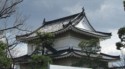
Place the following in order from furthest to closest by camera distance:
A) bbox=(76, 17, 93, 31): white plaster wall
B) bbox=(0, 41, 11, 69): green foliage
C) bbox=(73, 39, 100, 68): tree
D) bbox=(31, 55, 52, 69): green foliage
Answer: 1. bbox=(76, 17, 93, 31): white plaster wall
2. bbox=(73, 39, 100, 68): tree
3. bbox=(31, 55, 52, 69): green foliage
4. bbox=(0, 41, 11, 69): green foliage

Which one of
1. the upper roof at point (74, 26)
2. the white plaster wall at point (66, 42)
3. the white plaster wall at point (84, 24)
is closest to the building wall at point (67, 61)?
the white plaster wall at point (66, 42)

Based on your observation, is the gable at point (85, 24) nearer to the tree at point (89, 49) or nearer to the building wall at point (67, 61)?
the building wall at point (67, 61)

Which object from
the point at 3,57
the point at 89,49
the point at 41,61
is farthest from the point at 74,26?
the point at 3,57

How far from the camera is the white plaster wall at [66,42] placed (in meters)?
27.7

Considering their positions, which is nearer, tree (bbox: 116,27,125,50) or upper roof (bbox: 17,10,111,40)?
tree (bbox: 116,27,125,50)

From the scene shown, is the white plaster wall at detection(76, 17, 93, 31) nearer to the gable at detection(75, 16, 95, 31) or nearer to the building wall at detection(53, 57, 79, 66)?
the gable at detection(75, 16, 95, 31)

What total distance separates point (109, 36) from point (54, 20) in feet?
18.8

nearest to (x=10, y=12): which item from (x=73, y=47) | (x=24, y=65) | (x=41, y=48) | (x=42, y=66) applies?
(x=42, y=66)

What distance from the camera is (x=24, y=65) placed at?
29.8 m

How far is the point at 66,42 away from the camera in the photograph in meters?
27.9

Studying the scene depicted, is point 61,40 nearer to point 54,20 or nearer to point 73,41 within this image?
point 73,41

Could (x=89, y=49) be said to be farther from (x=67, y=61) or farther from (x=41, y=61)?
(x=67, y=61)

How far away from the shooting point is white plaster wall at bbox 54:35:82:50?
27.7 metres

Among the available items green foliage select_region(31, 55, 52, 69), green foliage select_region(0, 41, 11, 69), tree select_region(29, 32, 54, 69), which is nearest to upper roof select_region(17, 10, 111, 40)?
tree select_region(29, 32, 54, 69)
